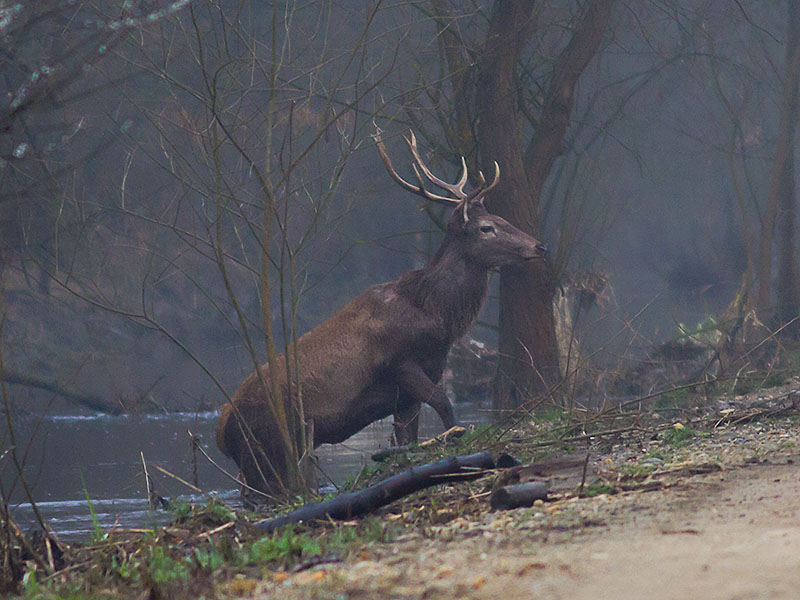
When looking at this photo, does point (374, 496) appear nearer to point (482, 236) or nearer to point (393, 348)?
point (393, 348)

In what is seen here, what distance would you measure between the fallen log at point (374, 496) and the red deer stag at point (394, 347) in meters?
2.84

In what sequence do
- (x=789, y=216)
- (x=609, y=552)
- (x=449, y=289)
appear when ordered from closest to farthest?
(x=609, y=552), (x=449, y=289), (x=789, y=216)

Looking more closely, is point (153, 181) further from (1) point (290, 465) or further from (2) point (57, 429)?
(1) point (290, 465)

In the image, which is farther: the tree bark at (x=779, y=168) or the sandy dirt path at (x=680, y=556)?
the tree bark at (x=779, y=168)

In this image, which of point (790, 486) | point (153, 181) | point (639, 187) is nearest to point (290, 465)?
point (790, 486)

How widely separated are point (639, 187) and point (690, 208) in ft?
3.81

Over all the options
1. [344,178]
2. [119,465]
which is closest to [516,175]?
[119,465]

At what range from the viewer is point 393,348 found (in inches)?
278

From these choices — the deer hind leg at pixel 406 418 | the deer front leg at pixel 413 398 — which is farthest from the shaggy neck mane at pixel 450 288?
the deer hind leg at pixel 406 418

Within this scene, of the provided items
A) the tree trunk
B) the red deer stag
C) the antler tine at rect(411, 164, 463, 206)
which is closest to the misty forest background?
the tree trunk

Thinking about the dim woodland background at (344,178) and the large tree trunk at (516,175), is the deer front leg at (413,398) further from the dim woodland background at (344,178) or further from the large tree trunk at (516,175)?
the large tree trunk at (516,175)

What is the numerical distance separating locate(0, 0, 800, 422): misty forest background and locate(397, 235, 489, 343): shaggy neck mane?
27.3 inches

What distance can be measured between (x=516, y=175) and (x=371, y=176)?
26.4 feet

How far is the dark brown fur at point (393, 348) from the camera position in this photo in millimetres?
6801
